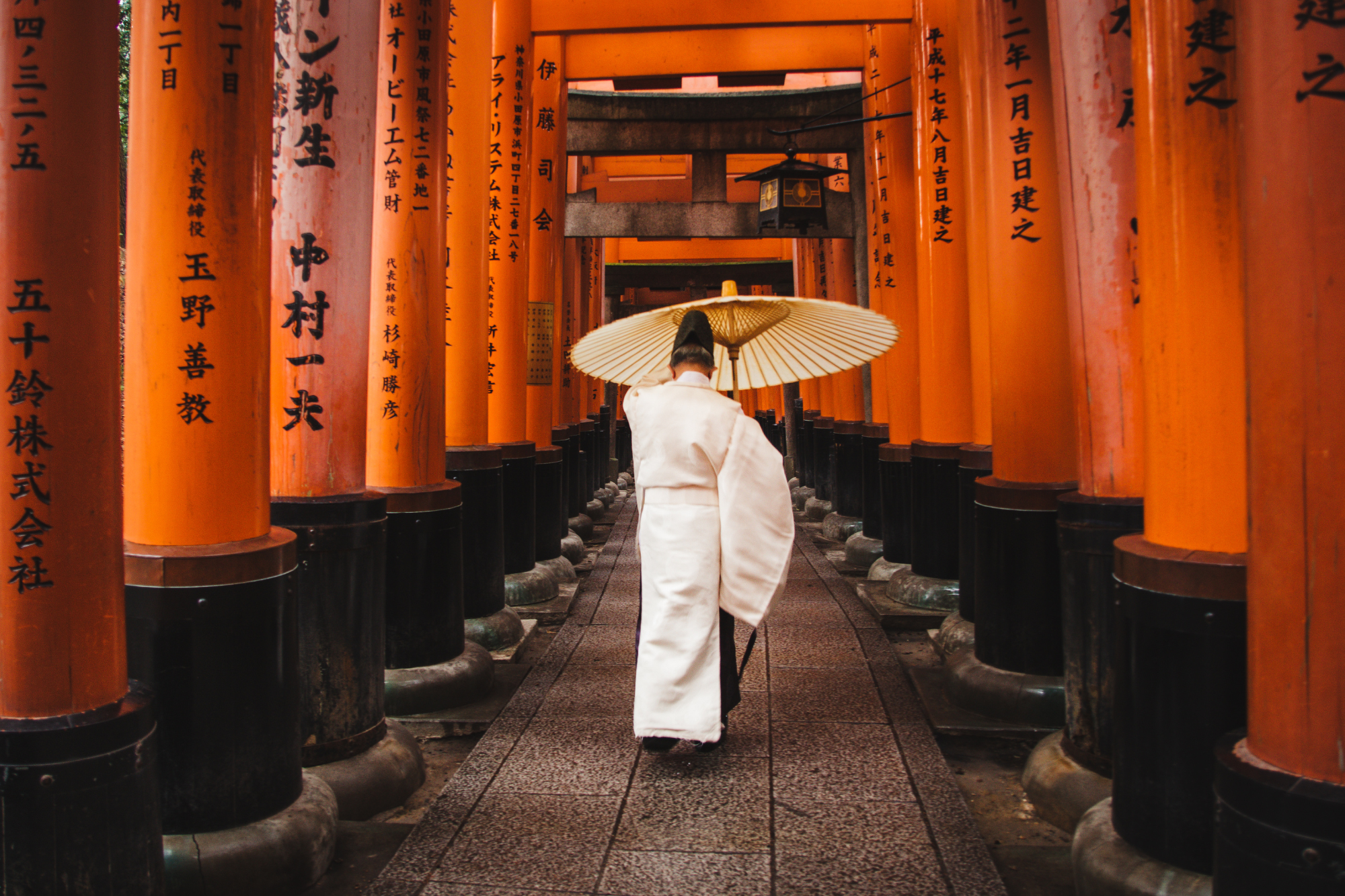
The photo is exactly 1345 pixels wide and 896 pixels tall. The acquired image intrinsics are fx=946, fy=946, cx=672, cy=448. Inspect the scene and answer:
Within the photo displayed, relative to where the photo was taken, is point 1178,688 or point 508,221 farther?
point 508,221

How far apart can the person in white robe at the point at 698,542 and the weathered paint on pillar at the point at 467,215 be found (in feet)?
7.12

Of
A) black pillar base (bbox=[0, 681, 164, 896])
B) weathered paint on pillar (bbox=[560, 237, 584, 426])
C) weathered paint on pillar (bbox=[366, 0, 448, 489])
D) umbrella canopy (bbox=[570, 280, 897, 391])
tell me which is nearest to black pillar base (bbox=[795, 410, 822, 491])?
weathered paint on pillar (bbox=[560, 237, 584, 426])

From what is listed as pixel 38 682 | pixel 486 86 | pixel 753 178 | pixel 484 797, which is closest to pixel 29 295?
pixel 38 682

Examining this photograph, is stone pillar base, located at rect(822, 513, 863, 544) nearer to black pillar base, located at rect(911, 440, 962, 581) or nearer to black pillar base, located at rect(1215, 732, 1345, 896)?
black pillar base, located at rect(911, 440, 962, 581)

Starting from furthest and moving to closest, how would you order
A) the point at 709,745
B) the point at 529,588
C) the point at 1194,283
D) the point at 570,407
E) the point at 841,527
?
1. the point at 570,407
2. the point at 841,527
3. the point at 529,588
4. the point at 709,745
5. the point at 1194,283

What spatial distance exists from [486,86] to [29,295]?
425 cm

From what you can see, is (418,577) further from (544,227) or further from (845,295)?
(845,295)

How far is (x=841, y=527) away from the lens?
A: 36.8 feet

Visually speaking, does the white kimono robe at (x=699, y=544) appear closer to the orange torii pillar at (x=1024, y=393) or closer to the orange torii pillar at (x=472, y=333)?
the orange torii pillar at (x=1024, y=393)

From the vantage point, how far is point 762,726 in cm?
440

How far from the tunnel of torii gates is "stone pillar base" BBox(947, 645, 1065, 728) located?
2 centimetres

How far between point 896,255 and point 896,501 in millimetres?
2277

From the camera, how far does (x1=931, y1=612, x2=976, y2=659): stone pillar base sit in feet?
17.6

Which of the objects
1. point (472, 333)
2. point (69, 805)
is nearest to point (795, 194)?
point (472, 333)
